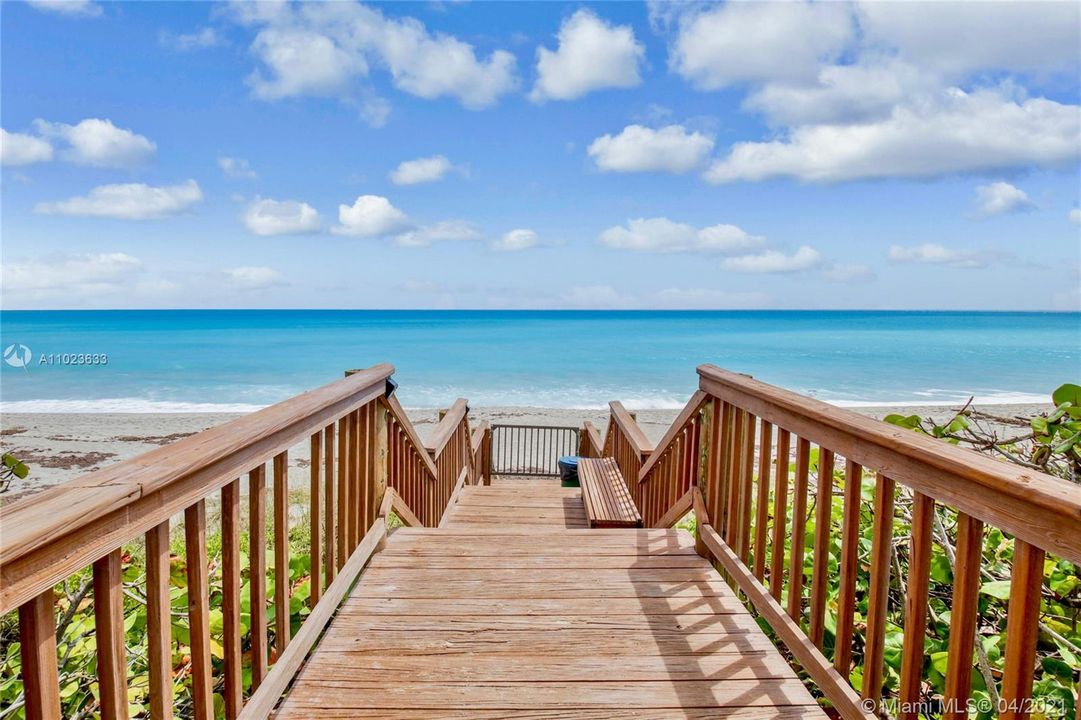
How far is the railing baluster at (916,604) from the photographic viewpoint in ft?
4.74

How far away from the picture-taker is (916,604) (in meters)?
1.48

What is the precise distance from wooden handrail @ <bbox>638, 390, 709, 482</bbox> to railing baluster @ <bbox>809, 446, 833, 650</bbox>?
1.09 metres

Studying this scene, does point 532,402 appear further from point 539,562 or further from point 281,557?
point 281,557

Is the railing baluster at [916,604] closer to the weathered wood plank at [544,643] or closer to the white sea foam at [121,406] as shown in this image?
the weathered wood plank at [544,643]

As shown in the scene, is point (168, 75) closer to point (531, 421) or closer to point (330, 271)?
point (531, 421)

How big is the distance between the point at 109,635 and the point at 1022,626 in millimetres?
1652

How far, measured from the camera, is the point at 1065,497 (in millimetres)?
993

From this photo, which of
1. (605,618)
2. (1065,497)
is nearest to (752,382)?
Answer: (605,618)

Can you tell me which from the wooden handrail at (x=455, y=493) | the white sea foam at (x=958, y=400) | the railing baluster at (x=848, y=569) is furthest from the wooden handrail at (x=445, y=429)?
the white sea foam at (x=958, y=400)

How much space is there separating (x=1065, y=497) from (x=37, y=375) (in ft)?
109

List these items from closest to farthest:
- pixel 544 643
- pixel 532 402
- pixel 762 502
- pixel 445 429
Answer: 1. pixel 544 643
2. pixel 762 502
3. pixel 445 429
4. pixel 532 402

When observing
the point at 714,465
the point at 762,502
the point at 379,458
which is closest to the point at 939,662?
the point at 762,502

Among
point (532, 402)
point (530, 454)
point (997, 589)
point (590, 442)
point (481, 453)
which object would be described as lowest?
point (532, 402)

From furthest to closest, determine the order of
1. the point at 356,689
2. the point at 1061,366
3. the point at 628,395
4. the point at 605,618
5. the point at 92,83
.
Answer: the point at 1061,366
the point at 628,395
the point at 92,83
the point at 605,618
the point at 356,689
